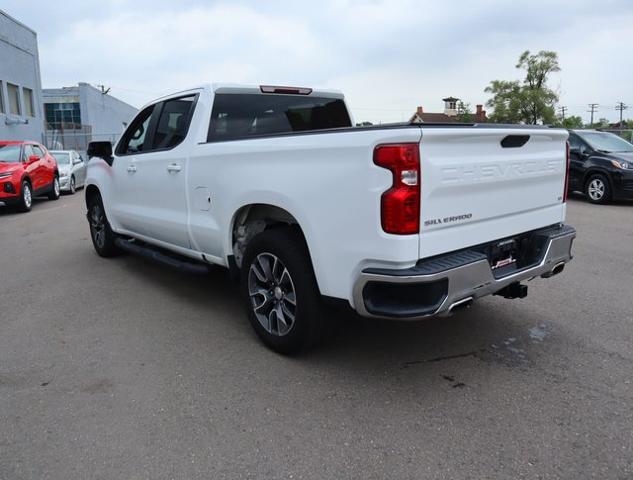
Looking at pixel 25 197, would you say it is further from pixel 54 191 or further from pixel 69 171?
pixel 69 171

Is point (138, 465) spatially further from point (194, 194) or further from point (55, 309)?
point (55, 309)

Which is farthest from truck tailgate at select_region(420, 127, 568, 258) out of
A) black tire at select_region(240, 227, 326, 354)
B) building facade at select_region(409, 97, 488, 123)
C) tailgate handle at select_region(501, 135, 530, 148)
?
building facade at select_region(409, 97, 488, 123)

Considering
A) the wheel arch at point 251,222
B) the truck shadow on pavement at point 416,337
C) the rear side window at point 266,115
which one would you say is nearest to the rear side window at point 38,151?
the truck shadow on pavement at point 416,337

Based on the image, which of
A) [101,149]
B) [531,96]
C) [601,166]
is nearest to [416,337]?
[101,149]

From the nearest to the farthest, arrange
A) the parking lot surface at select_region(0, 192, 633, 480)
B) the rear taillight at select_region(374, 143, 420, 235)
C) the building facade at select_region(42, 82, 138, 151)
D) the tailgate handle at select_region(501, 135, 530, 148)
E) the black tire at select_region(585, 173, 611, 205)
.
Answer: the parking lot surface at select_region(0, 192, 633, 480)
the rear taillight at select_region(374, 143, 420, 235)
the tailgate handle at select_region(501, 135, 530, 148)
the black tire at select_region(585, 173, 611, 205)
the building facade at select_region(42, 82, 138, 151)

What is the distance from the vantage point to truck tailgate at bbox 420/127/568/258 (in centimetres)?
300

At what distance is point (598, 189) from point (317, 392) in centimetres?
1078

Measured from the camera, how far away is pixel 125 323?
15.5ft

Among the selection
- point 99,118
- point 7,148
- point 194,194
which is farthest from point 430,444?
point 99,118

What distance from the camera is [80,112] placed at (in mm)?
41375

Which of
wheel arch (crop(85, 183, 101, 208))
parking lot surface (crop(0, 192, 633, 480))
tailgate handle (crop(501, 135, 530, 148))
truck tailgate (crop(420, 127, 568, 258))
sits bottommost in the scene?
parking lot surface (crop(0, 192, 633, 480))

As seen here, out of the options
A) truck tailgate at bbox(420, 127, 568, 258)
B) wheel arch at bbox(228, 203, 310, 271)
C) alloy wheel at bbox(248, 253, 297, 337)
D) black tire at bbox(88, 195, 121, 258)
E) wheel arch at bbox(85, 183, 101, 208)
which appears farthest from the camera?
wheel arch at bbox(85, 183, 101, 208)

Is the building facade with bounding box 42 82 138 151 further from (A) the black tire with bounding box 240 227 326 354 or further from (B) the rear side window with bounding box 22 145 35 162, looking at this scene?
(A) the black tire with bounding box 240 227 326 354

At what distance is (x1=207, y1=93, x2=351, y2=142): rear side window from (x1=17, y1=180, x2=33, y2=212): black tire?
9.96 m
